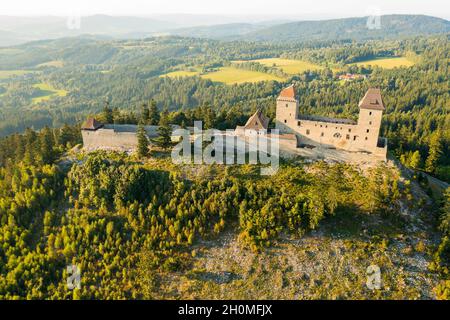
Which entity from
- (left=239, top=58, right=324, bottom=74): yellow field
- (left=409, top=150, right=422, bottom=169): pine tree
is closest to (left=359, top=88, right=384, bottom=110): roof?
(left=409, top=150, right=422, bottom=169): pine tree

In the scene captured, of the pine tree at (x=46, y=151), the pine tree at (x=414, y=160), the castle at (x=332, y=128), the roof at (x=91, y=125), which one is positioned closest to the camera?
the castle at (x=332, y=128)

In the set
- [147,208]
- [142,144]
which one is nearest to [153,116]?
[142,144]

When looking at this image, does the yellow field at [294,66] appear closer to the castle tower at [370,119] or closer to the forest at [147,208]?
the forest at [147,208]

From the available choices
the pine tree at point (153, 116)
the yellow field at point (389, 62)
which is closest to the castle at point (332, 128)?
the pine tree at point (153, 116)

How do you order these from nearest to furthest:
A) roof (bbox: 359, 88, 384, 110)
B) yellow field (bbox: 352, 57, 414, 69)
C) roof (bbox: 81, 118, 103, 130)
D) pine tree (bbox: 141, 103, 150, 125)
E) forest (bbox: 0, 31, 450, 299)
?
forest (bbox: 0, 31, 450, 299)
roof (bbox: 359, 88, 384, 110)
roof (bbox: 81, 118, 103, 130)
pine tree (bbox: 141, 103, 150, 125)
yellow field (bbox: 352, 57, 414, 69)

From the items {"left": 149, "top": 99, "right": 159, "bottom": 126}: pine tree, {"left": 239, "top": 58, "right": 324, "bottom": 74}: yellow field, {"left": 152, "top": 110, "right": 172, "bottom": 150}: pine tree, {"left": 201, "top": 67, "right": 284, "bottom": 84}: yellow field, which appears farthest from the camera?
{"left": 239, "top": 58, "right": 324, "bottom": 74}: yellow field

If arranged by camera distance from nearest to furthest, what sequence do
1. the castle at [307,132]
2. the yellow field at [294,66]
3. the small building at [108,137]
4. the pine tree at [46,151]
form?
the castle at [307,132], the pine tree at [46,151], the small building at [108,137], the yellow field at [294,66]

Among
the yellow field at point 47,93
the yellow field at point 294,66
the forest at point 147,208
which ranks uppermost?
the yellow field at point 294,66

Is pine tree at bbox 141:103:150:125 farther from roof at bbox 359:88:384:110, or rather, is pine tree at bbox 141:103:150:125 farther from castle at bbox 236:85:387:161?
roof at bbox 359:88:384:110
